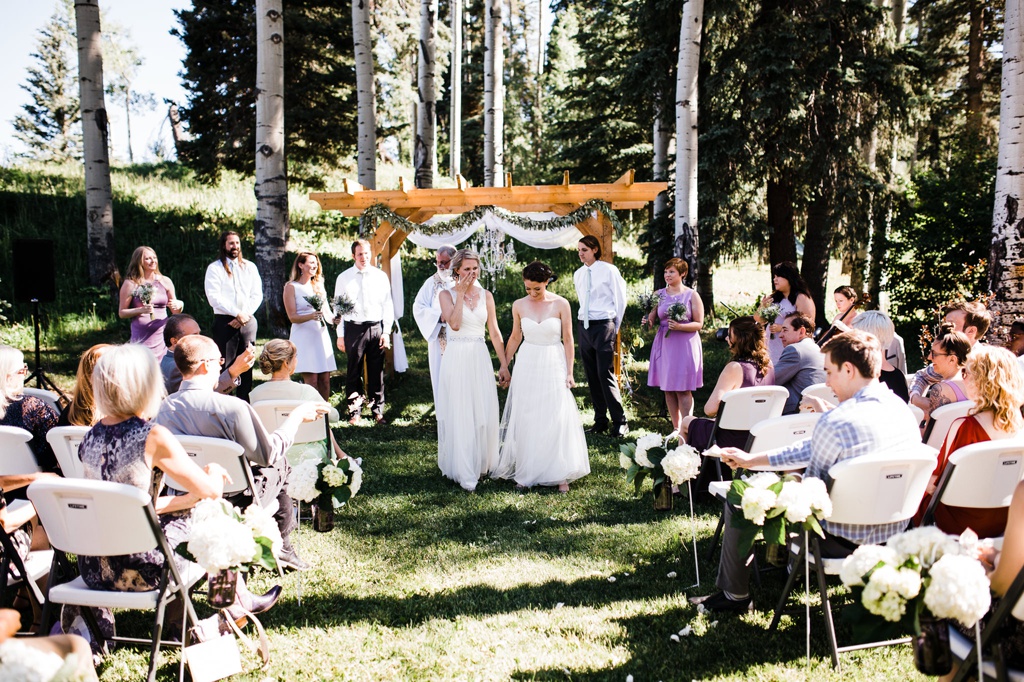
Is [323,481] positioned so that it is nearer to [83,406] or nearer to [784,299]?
[83,406]

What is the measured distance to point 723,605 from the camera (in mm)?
3908

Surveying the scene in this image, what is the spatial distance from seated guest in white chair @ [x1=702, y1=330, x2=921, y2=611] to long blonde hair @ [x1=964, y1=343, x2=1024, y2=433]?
345 mm

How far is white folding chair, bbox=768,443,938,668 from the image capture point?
10.3ft

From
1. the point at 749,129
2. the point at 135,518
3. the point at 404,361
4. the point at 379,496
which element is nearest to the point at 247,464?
the point at 135,518

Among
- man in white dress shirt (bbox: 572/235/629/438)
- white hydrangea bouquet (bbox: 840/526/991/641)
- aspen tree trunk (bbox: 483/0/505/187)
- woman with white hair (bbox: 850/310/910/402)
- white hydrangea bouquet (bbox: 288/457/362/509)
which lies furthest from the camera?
aspen tree trunk (bbox: 483/0/505/187)

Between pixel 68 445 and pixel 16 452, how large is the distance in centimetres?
35

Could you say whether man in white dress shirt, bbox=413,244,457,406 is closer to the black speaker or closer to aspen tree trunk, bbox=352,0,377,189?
the black speaker

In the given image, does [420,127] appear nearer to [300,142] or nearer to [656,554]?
[300,142]

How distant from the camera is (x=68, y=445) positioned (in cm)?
358

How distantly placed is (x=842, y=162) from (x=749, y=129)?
1.66 m

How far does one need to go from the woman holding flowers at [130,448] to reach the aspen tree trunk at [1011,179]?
7.60 m

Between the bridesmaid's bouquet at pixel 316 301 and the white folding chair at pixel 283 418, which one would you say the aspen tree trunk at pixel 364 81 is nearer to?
the bridesmaid's bouquet at pixel 316 301

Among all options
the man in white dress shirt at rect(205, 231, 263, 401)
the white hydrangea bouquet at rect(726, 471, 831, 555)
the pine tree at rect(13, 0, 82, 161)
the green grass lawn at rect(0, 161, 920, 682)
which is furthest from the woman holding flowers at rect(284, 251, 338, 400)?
the pine tree at rect(13, 0, 82, 161)

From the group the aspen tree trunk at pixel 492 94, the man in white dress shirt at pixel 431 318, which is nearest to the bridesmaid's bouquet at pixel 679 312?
the man in white dress shirt at pixel 431 318
